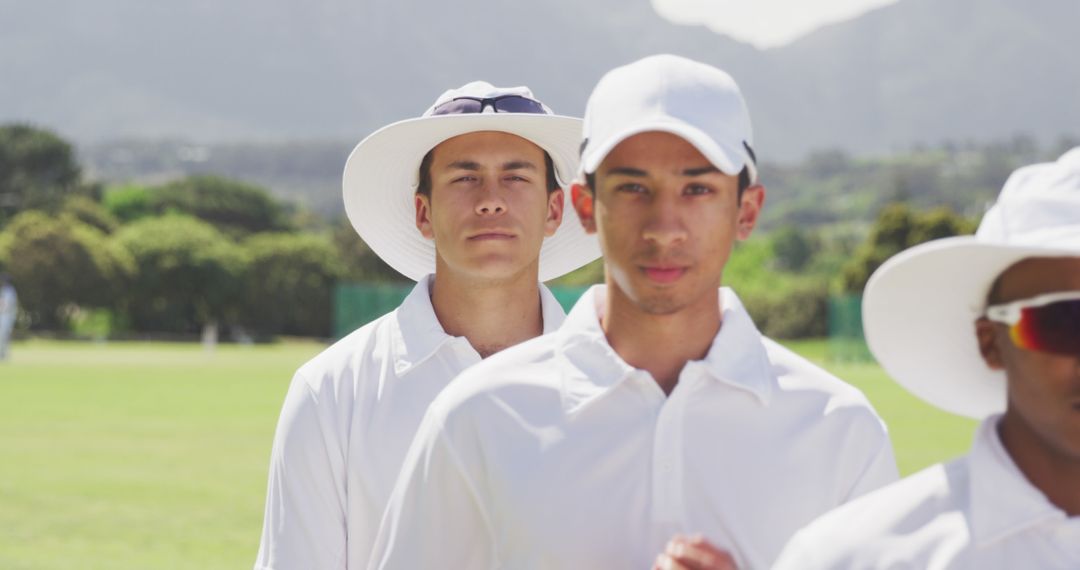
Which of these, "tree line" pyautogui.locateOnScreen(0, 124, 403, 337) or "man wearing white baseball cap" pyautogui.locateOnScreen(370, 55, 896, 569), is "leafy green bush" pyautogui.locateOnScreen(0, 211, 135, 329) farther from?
"man wearing white baseball cap" pyautogui.locateOnScreen(370, 55, 896, 569)

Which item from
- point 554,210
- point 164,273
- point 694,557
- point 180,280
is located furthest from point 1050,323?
point 180,280

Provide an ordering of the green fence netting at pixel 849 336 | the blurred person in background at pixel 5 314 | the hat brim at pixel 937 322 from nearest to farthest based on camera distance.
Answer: the hat brim at pixel 937 322 → the blurred person in background at pixel 5 314 → the green fence netting at pixel 849 336

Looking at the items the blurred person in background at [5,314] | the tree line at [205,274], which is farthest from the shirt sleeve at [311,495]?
the tree line at [205,274]

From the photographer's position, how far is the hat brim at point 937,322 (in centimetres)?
286

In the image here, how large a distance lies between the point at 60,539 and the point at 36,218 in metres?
85.0

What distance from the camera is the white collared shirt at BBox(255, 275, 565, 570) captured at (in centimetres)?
468

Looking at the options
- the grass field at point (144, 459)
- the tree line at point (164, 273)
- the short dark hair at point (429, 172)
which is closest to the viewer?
the short dark hair at point (429, 172)

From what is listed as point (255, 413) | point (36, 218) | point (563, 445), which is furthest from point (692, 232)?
point (36, 218)

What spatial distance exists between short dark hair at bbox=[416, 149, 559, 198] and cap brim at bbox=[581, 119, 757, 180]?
2.12 meters

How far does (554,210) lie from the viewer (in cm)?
547

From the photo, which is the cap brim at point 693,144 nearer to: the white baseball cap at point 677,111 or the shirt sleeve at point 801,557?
the white baseball cap at point 677,111

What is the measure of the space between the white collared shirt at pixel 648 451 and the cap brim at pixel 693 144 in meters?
0.37

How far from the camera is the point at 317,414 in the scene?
473 cm

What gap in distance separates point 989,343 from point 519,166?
8.19 ft
